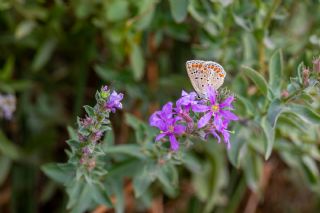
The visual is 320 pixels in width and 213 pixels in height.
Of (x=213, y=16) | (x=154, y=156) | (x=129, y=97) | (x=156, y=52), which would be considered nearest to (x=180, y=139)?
(x=154, y=156)

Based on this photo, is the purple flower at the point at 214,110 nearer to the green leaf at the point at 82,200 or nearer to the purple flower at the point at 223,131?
the purple flower at the point at 223,131

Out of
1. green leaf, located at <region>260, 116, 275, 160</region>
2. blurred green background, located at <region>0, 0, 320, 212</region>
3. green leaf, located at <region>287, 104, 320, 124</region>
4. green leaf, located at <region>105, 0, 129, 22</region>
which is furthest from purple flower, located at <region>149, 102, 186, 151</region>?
green leaf, located at <region>105, 0, 129, 22</region>

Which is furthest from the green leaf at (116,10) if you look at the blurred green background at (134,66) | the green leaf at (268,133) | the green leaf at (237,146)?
the green leaf at (268,133)

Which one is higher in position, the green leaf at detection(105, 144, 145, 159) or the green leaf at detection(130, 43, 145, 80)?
the green leaf at detection(130, 43, 145, 80)

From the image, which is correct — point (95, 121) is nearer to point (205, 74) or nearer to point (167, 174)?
point (205, 74)

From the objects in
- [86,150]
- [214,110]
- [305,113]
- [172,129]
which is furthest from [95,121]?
[305,113]

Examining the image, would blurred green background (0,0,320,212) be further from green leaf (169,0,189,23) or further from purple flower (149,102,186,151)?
purple flower (149,102,186,151)
